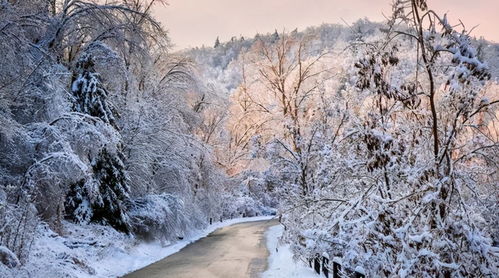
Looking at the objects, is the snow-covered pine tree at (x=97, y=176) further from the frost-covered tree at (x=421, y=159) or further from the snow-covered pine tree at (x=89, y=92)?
the frost-covered tree at (x=421, y=159)

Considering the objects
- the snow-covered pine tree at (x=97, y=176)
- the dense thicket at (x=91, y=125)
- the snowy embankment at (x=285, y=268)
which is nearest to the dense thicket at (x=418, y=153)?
the snowy embankment at (x=285, y=268)

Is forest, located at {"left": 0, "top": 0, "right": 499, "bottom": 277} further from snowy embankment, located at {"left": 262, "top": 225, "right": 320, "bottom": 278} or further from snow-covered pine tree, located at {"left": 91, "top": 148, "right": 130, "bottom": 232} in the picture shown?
snowy embankment, located at {"left": 262, "top": 225, "right": 320, "bottom": 278}

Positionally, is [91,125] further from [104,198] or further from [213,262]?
[213,262]

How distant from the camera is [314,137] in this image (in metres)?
18.0

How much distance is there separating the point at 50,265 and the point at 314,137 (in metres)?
10.4

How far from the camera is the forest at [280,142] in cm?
573

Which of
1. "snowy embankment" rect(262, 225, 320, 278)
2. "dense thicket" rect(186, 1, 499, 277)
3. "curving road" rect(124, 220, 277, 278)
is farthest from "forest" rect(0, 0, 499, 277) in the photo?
"curving road" rect(124, 220, 277, 278)

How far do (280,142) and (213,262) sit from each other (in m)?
5.32

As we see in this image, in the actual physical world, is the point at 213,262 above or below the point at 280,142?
below

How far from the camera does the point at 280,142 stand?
1841cm

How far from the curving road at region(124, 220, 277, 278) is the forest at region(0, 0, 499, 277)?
1627 millimetres

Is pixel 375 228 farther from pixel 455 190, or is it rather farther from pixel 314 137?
pixel 314 137

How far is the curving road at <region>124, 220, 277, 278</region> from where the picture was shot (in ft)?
48.0

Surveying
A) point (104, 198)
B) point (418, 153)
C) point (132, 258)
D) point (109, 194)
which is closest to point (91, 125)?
point (132, 258)
